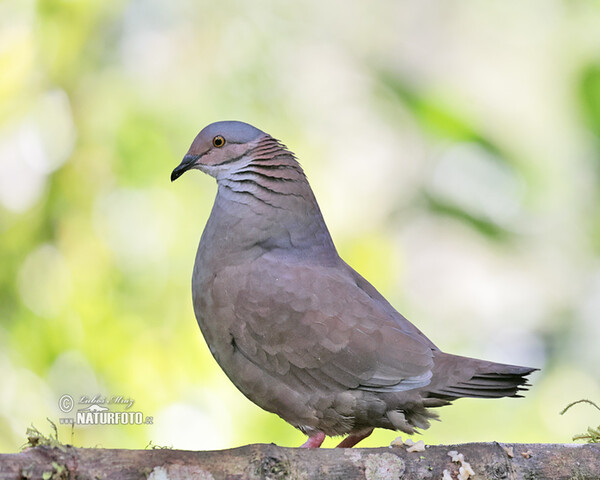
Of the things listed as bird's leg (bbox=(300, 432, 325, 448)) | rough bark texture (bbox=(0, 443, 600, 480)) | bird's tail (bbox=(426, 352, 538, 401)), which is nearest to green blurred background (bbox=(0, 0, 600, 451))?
bird's leg (bbox=(300, 432, 325, 448))

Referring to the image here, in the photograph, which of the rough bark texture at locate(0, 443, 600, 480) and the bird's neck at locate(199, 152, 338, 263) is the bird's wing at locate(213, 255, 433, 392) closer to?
the bird's neck at locate(199, 152, 338, 263)

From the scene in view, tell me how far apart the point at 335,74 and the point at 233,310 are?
425 centimetres

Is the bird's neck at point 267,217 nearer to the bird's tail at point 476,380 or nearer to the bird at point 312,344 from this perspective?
the bird at point 312,344

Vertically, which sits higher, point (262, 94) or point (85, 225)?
point (262, 94)

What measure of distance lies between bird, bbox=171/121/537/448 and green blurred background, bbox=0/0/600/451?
1.91 m

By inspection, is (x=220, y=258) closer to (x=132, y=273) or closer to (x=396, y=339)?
(x=396, y=339)

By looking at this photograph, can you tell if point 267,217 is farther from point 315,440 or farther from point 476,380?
point 476,380

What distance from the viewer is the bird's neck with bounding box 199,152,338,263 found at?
3.58m

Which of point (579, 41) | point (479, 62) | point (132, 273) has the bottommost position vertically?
point (132, 273)

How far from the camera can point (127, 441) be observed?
508cm

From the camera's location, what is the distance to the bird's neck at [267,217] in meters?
3.58

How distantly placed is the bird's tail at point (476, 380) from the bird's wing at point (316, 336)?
0.07 meters

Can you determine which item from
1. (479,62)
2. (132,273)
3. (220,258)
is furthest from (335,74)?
(220,258)

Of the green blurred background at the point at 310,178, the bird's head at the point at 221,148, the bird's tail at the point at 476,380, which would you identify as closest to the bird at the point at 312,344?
the bird's tail at the point at 476,380
